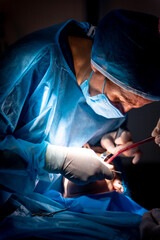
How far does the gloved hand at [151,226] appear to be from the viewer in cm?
115

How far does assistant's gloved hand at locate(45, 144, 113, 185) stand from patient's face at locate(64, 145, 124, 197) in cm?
29

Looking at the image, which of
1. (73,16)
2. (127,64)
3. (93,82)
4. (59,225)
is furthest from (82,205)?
(73,16)

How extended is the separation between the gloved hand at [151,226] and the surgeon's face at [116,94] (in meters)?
0.75

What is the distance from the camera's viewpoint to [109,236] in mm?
1224

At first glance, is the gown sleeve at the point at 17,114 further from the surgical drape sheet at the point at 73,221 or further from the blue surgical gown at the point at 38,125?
the surgical drape sheet at the point at 73,221

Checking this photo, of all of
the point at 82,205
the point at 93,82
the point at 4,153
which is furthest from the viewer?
the point at 82,205

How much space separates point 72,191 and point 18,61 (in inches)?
45.7

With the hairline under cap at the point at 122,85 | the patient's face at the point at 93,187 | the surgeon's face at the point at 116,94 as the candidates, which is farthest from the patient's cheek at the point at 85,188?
the hairline under cap at the point at 122,85

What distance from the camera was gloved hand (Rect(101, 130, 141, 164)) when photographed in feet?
5.83

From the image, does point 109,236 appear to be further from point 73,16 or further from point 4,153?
point 73,16

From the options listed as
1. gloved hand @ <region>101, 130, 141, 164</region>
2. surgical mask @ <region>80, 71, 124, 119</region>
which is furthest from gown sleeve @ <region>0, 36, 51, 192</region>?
gloved hand @ <region>101, 130, 141, 164</region>

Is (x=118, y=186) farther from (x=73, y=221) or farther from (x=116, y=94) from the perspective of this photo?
(x=116, y=94)

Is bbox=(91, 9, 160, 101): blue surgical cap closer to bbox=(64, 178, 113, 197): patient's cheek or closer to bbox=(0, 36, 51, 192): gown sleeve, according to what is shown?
bbox=(0, 36, 51, 192): gown sleeve

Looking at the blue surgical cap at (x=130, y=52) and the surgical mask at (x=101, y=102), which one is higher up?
the blue surgical cap at (x=130, y=52)
